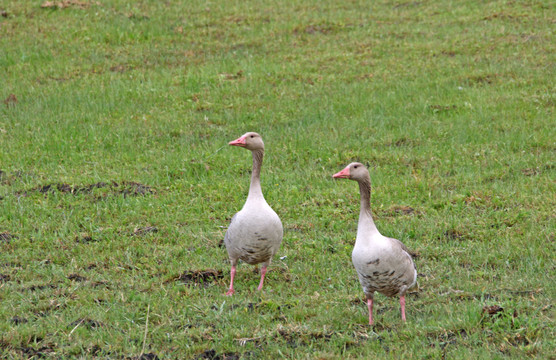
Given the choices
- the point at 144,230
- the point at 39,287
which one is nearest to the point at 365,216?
the point at 39,287

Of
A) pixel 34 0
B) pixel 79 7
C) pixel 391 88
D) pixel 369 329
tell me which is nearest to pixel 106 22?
pixel 79 7

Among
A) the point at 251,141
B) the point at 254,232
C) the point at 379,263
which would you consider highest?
the point at 251,141

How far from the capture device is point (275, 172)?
38.6 feet

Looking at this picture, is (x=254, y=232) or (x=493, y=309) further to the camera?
(x=254, y=232)

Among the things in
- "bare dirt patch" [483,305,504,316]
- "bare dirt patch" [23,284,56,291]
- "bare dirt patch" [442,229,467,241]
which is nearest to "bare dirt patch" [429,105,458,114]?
"bare dirt patch" [442,229,467,241]

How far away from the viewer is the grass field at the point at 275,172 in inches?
255

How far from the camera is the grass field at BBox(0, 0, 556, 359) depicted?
6.48 m

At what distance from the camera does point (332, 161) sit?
1201 cm

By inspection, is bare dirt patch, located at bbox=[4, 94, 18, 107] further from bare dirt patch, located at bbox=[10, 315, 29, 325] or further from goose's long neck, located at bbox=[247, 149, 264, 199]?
bare dirt patch, located at bbox=[10, 315, 29, 325]

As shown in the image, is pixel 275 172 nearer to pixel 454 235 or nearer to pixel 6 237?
pixel 454 235

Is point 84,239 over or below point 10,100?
below

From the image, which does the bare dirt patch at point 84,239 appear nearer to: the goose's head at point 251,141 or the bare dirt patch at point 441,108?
the goose's head at point 251,141

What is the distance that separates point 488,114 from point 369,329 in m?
8.58

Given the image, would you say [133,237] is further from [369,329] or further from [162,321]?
[369,329]
